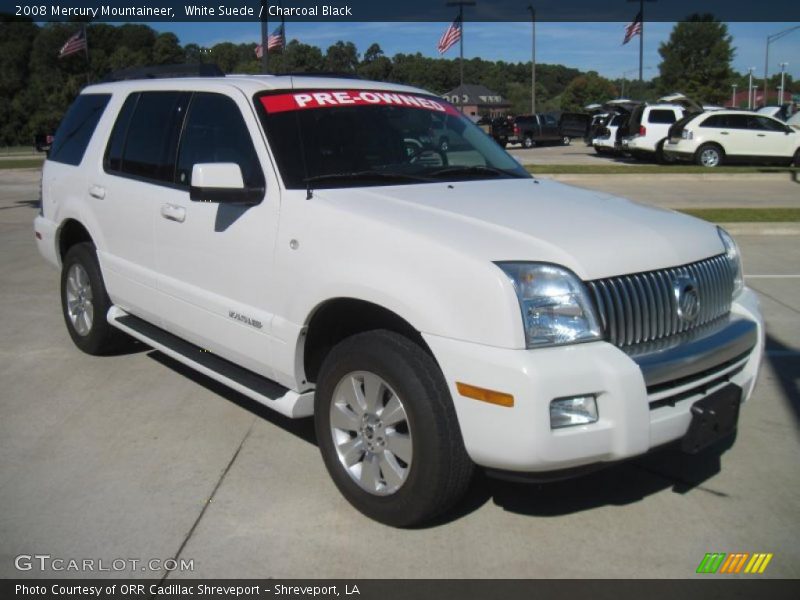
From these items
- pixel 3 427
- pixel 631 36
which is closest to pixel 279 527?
pixel 3 427

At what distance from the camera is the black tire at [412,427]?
3.21m

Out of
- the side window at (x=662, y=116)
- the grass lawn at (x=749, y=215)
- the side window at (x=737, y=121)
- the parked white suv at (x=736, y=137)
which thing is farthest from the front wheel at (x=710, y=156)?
the grass lawn at (x=749, y=215)

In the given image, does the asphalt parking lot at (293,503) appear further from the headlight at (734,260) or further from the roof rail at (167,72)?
the roof rail at (167,72)

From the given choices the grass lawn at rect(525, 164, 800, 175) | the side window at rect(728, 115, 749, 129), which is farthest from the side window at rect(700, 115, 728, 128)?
the grass lawn at rect(525, 164, 800, 175)

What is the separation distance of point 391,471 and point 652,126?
24.8 m

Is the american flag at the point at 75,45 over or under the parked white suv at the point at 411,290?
over

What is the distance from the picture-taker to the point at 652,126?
85.6 feet

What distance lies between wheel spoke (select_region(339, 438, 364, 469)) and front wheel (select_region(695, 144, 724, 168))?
22.9 meters

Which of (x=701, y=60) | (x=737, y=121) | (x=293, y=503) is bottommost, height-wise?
(x=293, y=503)

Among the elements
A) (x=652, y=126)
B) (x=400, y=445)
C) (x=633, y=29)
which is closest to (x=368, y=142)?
(x=400, y=445)

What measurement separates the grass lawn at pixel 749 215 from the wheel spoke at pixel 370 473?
919cm

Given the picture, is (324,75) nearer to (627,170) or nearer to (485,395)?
(485,395)

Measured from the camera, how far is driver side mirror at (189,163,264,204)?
3932 millimetres

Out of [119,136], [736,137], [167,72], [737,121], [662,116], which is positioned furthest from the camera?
[662,116]
